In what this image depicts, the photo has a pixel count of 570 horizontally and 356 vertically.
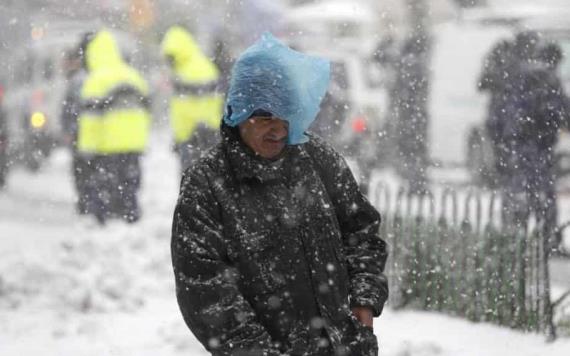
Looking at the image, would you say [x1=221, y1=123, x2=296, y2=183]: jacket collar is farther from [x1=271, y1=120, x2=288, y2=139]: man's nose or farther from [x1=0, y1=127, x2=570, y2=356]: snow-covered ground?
[x1=0, y1=127, x2=570, y2=356]: snow-covered ground

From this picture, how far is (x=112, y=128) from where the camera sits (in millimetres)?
9695

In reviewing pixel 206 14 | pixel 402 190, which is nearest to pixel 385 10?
pixel 206 14

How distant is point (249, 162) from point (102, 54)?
707 centimetres

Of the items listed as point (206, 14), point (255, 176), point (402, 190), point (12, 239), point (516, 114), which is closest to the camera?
point (255, 176)

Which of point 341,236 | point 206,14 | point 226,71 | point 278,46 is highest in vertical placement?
point 206,14

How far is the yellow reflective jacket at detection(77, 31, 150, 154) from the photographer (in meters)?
9.61

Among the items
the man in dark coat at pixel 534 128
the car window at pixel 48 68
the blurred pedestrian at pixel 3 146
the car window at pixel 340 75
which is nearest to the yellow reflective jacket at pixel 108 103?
the man in dark coat at pixel 534 128

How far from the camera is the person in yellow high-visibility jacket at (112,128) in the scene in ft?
31.6

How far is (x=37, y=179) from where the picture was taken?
15.2 m

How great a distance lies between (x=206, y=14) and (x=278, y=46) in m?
18.2

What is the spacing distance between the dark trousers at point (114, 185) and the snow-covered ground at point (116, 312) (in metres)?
0.22

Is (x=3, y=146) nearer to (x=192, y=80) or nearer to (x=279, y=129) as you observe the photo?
(x=192, y=80)

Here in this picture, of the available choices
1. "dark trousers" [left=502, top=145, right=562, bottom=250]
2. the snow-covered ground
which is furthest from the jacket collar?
"dark trousers" [left=502, top=145, right=562, bottom=250]

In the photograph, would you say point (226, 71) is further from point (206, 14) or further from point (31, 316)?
point (206, 14)
